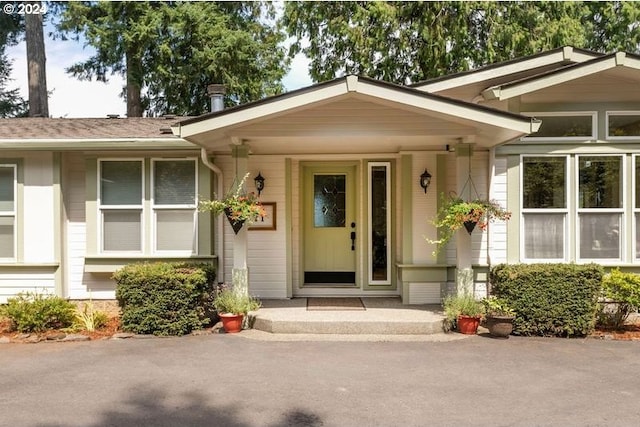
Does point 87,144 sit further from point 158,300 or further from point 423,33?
point 423,33

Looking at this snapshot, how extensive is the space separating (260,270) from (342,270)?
146 cm

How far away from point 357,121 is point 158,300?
3.59 m

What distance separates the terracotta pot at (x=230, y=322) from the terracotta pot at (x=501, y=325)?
338 cm

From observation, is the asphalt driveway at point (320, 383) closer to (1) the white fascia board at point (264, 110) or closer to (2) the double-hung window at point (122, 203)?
(2) the double-hung window at point (122, 203)

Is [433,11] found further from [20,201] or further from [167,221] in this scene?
[20,201]

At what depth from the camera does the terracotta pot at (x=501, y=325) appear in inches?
242

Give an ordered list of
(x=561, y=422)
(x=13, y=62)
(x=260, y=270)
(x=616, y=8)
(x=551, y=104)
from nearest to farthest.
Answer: (x=561, y=422), (x=551, y=104), (x=260, y=270), (x=616, y=8), (x=13, y=62)

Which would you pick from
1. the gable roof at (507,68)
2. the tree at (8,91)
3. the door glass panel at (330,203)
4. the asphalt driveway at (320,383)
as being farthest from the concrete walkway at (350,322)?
the tree at (8,91)

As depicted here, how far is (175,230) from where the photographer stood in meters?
7.75

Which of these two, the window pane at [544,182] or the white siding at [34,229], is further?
the white siding at [34,229]

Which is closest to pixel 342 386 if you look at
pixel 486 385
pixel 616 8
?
pixel 486 385

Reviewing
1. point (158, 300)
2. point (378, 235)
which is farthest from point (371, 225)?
point (158, 300)

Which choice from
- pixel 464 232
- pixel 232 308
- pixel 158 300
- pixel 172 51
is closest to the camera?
pixel 158 300

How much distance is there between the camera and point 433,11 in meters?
14.8
